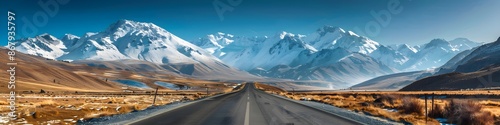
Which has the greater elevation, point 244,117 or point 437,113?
point 437,113

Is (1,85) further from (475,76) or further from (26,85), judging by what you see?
(475,76)

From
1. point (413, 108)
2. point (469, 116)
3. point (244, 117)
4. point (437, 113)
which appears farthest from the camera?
point (413, 108)

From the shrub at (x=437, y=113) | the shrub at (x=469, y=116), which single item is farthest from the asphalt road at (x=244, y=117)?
the shrub at (x=437, y=113)

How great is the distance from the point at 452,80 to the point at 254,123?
453 feet

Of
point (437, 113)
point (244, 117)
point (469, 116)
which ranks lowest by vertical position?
point (244, 117)

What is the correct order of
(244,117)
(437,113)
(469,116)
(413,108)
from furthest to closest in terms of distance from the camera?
1. (413,108)
2. (437,113)
3. (244,117)
4. (469,116)

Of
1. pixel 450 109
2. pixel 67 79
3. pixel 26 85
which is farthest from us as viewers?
pixel 67 79

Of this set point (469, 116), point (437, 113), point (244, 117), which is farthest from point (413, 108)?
point (244, 117)

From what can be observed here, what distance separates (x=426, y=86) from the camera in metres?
144

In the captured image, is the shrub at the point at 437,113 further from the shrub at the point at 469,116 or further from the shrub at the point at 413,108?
the shrub at the point at 413,108

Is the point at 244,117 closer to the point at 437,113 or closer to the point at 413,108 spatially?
the point at 437,113

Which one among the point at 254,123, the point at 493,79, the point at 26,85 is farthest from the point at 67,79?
the point at 493,79

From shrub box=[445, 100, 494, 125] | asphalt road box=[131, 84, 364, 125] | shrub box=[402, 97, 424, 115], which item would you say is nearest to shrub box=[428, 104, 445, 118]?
shrub box=[445, 100, 494, 125]

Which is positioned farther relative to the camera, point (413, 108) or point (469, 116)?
point (413, 108)
